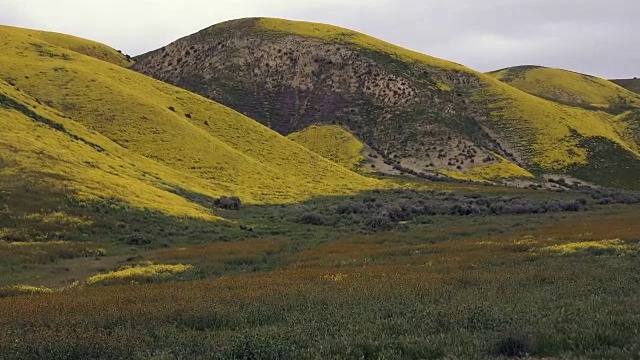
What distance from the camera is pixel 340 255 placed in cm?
2875

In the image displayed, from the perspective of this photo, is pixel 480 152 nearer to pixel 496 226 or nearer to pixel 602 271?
Answer: pixel 496 226

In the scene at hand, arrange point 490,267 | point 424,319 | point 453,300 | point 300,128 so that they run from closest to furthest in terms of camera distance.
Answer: point 424,319 → point 453,300 → point 490,267 → point 300,128

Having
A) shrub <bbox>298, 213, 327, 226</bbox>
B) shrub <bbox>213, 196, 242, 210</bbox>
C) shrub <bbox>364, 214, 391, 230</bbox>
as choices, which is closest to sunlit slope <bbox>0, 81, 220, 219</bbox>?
shrub <bbox>213, 196, 242, 210</bbox>

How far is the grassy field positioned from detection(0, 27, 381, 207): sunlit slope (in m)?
31.8

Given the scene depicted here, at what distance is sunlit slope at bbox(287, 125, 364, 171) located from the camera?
106756 mm

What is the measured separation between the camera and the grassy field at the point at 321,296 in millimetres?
9339

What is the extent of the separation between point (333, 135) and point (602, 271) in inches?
3925

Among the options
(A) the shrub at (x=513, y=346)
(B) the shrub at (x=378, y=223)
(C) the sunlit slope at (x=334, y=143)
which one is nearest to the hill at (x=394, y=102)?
(C) the sunlit slope at (x=334, y=143)

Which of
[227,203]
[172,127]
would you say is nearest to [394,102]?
[172,127]

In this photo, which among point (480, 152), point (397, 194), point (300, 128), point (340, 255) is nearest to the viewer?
point (340, 255)

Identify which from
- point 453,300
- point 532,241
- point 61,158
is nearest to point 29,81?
point 61,158

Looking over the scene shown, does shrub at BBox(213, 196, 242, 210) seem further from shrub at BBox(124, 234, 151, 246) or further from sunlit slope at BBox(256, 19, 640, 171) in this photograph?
sunlit slope at BBox(256, 19, 640, 171)

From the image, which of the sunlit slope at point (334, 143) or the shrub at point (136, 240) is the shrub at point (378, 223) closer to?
the shrub at point (136, 240)

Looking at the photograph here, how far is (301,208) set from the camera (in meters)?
58.2
